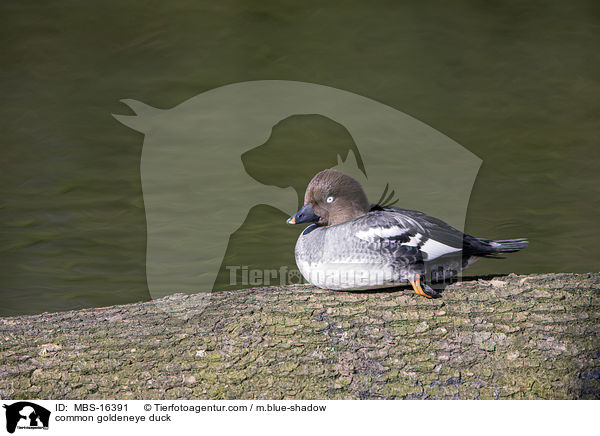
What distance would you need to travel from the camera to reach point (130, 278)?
65.9 inches

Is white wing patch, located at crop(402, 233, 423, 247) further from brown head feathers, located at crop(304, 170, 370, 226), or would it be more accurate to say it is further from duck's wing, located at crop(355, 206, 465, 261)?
brown head feathers, located at crop(304, 170, 370, 226)

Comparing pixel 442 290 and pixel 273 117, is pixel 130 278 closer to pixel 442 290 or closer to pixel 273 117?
pixel 273 117

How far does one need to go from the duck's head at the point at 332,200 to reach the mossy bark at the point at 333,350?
0.52 ft

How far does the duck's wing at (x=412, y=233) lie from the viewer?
3.32 ft

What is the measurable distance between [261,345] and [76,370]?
0.33 m

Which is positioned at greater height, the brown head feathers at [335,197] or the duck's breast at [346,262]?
the brown head feathers at [335,197]

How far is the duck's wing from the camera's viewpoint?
1.01 metres

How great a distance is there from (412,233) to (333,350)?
0.27m

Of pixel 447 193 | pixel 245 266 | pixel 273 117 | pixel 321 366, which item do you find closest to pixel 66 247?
pixel 245 266
